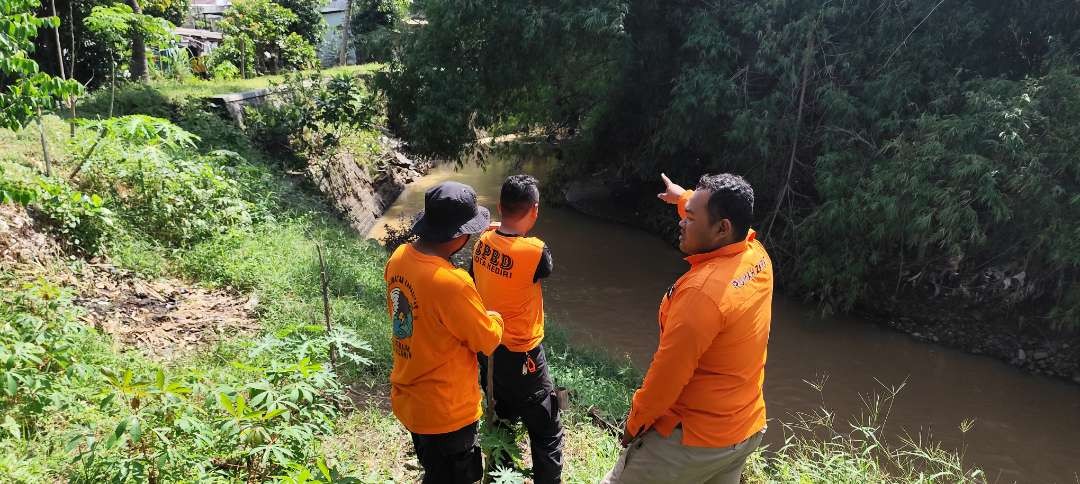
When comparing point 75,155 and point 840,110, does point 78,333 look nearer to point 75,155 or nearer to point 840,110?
point 75,155

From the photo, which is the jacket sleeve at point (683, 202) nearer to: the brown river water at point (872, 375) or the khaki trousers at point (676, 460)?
the khaki trousers at point (676, 460)

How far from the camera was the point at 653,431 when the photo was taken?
238 cm

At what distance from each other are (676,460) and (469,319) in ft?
2.92

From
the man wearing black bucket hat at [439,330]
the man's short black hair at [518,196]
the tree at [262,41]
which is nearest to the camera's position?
the man wearing black bucket hat at [439,330]

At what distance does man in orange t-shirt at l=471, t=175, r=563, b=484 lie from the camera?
3.01 m

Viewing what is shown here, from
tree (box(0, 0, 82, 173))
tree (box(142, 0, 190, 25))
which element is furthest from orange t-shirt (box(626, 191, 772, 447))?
tree (box(142, 0, 190, 25))

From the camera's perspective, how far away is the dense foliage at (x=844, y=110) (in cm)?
692

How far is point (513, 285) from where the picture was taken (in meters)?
3.02

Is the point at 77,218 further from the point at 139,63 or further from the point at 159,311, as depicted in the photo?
the point at 139,63

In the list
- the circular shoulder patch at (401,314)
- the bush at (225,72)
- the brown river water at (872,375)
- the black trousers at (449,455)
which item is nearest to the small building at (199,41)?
the bush at (225,72)

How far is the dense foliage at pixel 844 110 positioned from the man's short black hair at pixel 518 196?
580 cm

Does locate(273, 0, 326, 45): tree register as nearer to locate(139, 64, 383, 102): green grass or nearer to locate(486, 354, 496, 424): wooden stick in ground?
locate(139, 64, 383, 102): green grass

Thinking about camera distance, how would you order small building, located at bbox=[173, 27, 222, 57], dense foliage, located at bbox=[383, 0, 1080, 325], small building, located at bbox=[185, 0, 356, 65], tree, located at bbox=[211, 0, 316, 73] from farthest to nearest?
small building, located at bbox=[185, 0, 356, 65] → small building, located at bbox=[173, 27, 222, 57] → tree, located at bbox=[211, 0, 316, 73] → dense foliage, located at bbox=[383, 0, 1080, 325]

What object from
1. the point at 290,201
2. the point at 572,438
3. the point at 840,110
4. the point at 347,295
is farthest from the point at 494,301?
the point at 840,110
